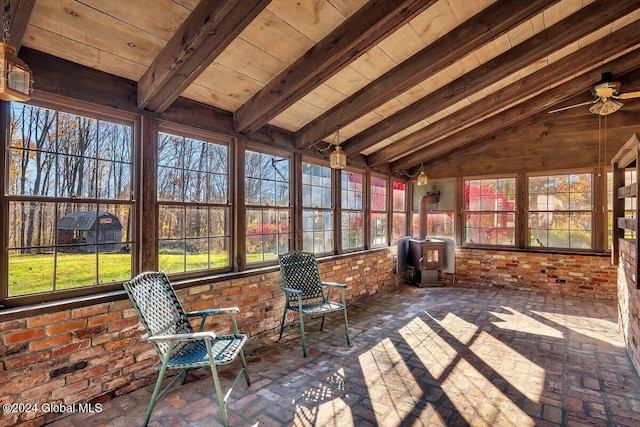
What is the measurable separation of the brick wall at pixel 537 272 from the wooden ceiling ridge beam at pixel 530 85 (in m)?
2.74

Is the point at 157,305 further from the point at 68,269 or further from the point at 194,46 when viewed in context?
the point at 194,46

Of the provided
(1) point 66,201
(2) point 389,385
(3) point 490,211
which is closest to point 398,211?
(3) point 490,211

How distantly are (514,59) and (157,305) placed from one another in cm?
402

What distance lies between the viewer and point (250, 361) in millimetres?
3061

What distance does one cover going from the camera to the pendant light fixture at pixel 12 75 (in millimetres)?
1419

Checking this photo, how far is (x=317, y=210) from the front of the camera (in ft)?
15.3

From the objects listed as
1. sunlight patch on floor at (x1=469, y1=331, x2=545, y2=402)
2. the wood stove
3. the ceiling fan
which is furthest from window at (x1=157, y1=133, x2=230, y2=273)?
the ceiling fan

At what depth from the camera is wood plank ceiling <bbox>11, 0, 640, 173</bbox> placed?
6.72 feet

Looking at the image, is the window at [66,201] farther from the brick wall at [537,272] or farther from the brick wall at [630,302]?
the brick wall at [537,272]

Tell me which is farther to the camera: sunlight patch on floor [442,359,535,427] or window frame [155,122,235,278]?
window frame [155,122,235,278]

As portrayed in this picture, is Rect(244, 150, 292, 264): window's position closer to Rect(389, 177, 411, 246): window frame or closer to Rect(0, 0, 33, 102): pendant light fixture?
Rect(0, 0, 33, 102): pendant light fixture

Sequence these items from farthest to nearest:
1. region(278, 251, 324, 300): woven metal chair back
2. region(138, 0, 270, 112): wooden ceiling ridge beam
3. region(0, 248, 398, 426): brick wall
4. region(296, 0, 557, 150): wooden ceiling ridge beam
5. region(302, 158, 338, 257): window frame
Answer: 1. region(302, 158, 338, 257): window frame
2. region(278, 251, 324, 300): woven metal chair back
3. region(296, 0, 557, 150): wooden ceiling ridge beam
4. region(0, 248, 398, 426): brick wall
5. region(138, 0, 270, 112): wooden ceiling ridge beam

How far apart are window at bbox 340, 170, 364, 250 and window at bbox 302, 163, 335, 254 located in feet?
1.12

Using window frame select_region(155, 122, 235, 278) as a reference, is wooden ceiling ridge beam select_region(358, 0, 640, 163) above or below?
above
